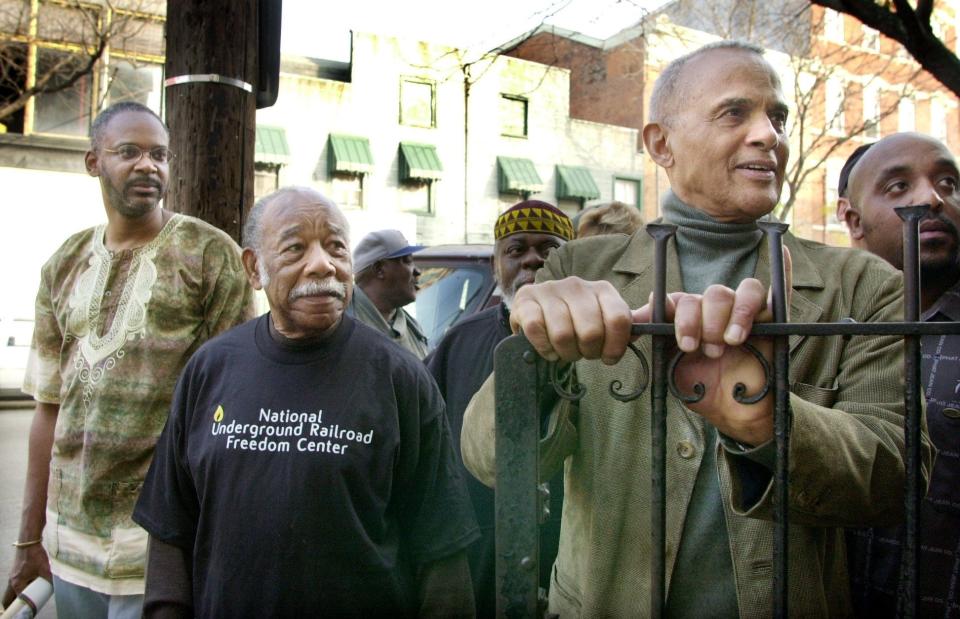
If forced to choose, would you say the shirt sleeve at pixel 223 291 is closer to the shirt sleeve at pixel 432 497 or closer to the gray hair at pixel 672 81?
the shirt sleeve at pixel 432 497

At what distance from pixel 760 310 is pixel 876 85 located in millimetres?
26570

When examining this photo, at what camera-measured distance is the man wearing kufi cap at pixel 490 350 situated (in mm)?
3293

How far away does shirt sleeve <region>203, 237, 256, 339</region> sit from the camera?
2.71 meters

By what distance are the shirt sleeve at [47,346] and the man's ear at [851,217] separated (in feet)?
9.24

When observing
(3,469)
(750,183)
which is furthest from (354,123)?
(750,183)

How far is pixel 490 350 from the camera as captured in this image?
3.48m

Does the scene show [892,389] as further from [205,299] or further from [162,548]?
[205,299]

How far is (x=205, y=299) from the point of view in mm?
2717

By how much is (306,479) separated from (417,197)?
20056 millimetres

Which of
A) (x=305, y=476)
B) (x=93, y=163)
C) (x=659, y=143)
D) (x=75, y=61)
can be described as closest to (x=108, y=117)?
(x=93, y=163)

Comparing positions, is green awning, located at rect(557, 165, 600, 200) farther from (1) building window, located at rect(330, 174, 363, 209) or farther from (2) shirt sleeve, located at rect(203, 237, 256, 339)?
(2) shirt sleeve, located at rect(203, 237, 256, 339)

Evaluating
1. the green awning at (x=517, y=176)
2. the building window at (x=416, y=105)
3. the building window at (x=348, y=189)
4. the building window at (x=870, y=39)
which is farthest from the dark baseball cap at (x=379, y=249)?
the green awning at (x=517, y=176)

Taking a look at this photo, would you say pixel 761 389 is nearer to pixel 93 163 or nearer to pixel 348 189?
pixel 93 163

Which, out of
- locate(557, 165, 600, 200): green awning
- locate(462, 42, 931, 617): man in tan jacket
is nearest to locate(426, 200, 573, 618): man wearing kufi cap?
locate(462, 42, 931, 617): man in tan jacket
